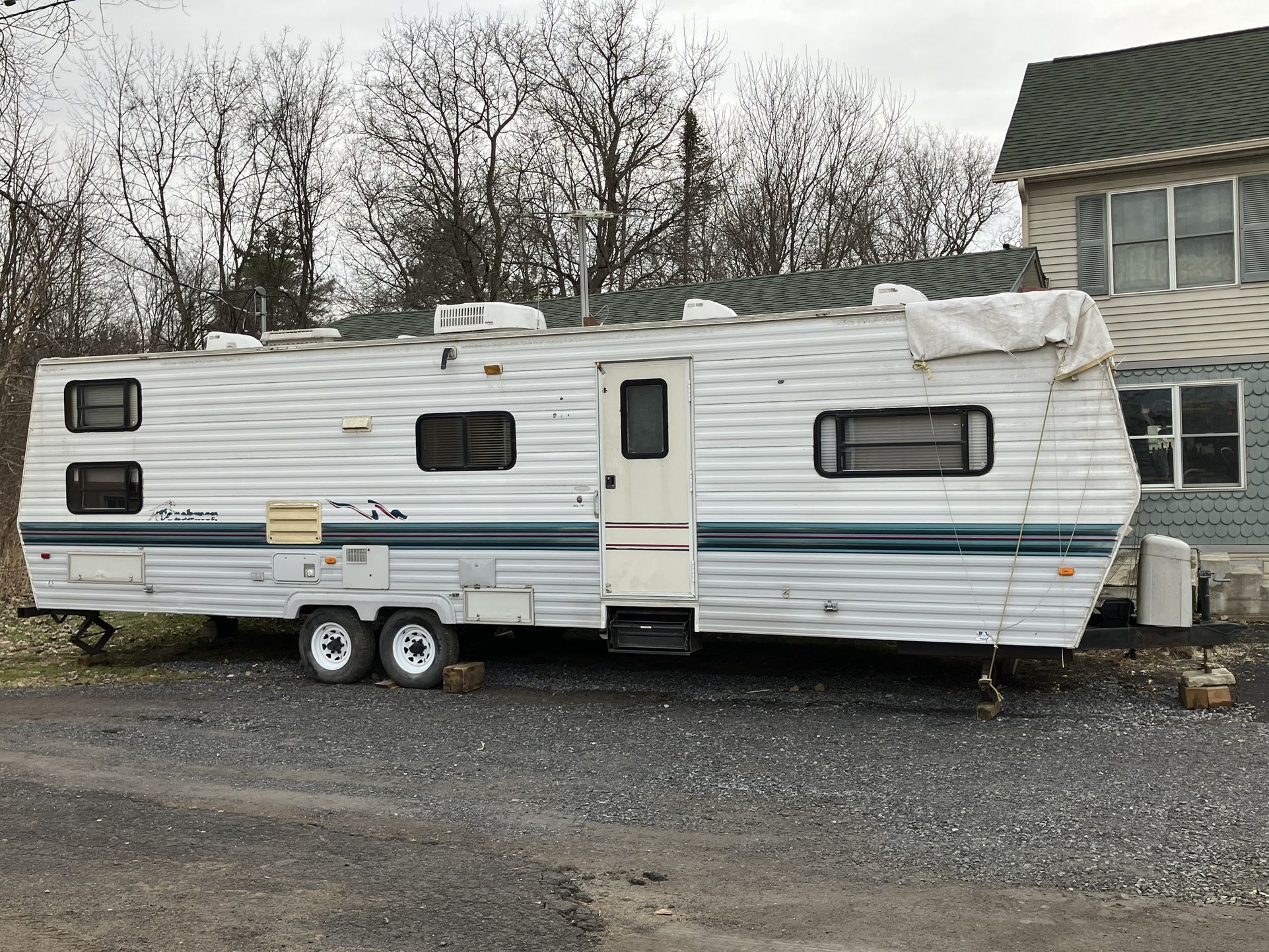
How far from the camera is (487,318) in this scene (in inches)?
364

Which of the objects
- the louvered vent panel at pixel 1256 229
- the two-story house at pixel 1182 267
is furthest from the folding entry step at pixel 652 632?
the louvered vent panel at pixel 1256 229

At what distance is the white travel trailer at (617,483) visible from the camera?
756 cm

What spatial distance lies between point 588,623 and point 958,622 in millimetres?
2866

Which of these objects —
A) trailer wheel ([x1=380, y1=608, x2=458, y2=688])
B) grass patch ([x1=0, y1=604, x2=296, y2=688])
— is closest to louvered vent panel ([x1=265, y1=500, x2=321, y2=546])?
trailer wheel ([x1=380, y1=608, x2=458, y2=688])

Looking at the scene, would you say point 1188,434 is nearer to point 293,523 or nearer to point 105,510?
point 293,523

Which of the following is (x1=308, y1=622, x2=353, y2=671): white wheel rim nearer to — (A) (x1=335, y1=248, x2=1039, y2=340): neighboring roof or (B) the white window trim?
(A) (x1=335, y1=248, x2=1039, y2=340): neighboring roof

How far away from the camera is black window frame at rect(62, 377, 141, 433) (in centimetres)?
1010

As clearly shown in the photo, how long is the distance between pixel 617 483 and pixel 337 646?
307 cm

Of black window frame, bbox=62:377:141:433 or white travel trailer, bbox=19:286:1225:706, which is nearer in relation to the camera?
white travel trailer, bbox=19:286:1225:706

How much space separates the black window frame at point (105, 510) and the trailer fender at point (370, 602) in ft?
6.00

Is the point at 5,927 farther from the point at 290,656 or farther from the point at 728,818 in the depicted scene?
the point at 290,656

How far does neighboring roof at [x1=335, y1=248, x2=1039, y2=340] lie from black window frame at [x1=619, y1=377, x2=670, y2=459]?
15.4 ft

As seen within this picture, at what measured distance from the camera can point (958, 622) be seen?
7.74 m

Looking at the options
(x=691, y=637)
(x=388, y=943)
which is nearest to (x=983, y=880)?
(x=388, y=943)
